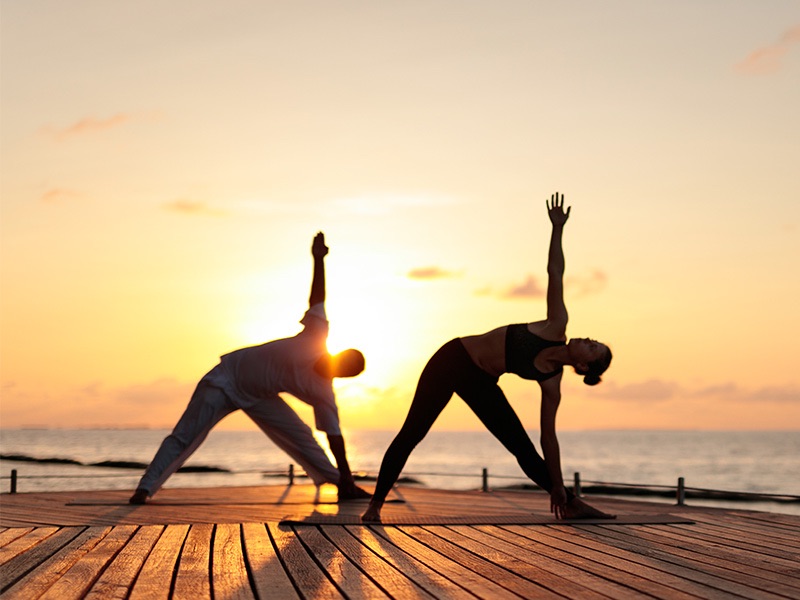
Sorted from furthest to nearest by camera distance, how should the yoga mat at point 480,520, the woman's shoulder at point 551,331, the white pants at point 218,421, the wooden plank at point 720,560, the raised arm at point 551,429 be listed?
the white pants at point 218,421 → the yoga mat at point 480,520 → the raised arm at point 551,429 → the woman's shoulder at point 551,331 → the wooden plank at point 720,560

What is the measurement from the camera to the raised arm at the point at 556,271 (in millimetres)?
7641

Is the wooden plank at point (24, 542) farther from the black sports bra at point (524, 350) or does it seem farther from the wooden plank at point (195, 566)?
the black sports bra at point (524, 350)

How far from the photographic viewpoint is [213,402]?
11.9m

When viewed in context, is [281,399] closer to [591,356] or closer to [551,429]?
[551,429]

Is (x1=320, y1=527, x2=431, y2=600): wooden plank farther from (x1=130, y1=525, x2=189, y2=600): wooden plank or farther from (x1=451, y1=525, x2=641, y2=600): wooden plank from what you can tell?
(x1=130, y1=525, x2=189, y2=600): wooden plank

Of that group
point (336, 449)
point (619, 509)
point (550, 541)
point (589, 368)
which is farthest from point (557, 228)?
point (336, 449)

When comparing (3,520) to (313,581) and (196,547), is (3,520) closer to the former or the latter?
(196,547)

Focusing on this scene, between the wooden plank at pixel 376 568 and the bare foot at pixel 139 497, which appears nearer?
the wooden plank at pixel 376 568

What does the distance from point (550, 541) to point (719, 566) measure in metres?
1.40

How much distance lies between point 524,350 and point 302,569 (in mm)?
2789

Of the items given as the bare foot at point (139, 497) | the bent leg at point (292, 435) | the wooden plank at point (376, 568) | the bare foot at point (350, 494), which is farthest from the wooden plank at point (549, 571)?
the bent leg at point (292, 435)

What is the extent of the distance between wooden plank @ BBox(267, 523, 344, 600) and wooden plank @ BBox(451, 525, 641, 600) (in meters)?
1.06

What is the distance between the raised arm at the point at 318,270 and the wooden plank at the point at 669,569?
4855 millimetres

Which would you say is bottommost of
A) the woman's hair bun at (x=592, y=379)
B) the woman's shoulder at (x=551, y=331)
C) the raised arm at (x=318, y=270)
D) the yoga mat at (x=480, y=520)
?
the yoga mat at (x=480, y=520)
